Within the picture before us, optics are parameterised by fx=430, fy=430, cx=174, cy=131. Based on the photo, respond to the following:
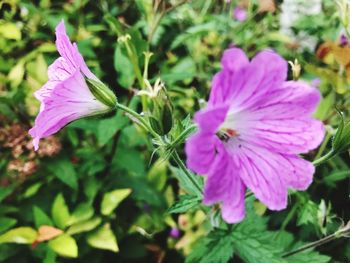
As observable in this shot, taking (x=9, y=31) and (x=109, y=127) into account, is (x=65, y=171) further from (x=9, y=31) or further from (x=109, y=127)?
(x=9, y=31)

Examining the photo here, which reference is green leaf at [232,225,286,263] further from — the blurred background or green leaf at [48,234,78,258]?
A: green leaf at [48,234,78,258]

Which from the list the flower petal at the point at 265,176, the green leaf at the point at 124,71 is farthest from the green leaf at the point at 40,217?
the flower petal at the point at 265,176

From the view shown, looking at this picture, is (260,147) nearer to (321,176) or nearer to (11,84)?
(321,176)

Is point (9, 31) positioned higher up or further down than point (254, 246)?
higher up

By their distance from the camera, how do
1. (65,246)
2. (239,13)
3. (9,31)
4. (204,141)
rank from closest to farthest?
(204,141)
(65,246)
(9,31)
(239,13)

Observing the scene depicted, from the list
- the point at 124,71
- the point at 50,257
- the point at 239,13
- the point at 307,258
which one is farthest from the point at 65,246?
the point at 239,13

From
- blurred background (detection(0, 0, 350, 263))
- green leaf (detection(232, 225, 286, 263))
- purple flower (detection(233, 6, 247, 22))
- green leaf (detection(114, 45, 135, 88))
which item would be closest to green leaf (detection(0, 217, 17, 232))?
blurred background (detection(0, 0, 350, 263))

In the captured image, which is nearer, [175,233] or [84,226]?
[84,226]

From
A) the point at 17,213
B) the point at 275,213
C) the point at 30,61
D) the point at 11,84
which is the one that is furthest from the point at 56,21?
the point at 275,213
